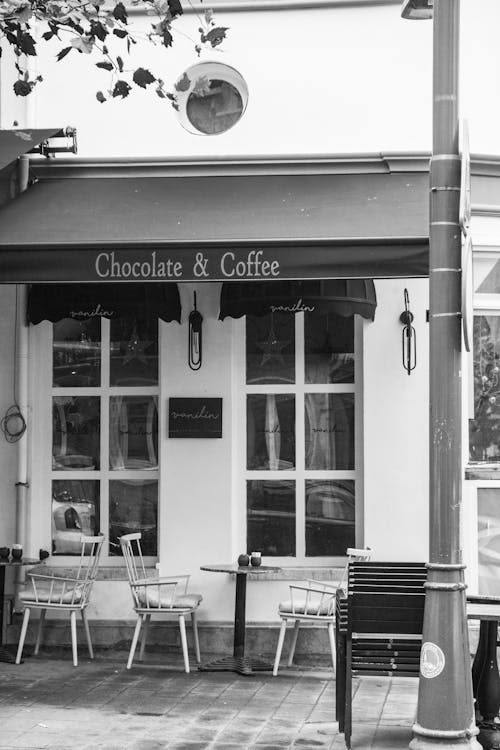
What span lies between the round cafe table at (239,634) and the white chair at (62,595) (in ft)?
3.24

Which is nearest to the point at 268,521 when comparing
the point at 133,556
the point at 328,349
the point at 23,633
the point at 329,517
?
the point at 329,517

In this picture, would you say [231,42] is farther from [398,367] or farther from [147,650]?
[147,650]

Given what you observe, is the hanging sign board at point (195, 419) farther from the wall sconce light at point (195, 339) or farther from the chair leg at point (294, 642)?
the chair leg at point (294, 642)

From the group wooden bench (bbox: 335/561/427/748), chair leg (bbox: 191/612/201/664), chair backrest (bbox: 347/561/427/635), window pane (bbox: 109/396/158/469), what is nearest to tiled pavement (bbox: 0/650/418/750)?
chair leg (bbox: 191/612/201/664)

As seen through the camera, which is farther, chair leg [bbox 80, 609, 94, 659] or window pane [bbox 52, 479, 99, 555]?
window pane [bbox 52, 479, 99, 555]

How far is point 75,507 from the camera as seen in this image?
966cm

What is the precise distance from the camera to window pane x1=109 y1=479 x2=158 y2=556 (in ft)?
31.3

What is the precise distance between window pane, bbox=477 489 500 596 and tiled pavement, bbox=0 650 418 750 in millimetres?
1171

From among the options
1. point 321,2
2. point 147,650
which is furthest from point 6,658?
point 321,2

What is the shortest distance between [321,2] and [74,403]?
3971 millimetres

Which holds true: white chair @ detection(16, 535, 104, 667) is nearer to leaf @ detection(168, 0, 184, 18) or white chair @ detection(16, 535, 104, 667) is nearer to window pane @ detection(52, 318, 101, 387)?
window pane @ detection(52, 318, 101, 387)

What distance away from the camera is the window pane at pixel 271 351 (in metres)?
9.47

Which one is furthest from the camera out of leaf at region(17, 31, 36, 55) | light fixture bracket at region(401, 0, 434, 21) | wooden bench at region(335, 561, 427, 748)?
leaf at region(17, 31, 36, 55)

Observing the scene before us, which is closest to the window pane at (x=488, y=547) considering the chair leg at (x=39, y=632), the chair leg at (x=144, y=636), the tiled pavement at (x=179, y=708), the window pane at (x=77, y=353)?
the tiled pavement at (x=179, y=708)
